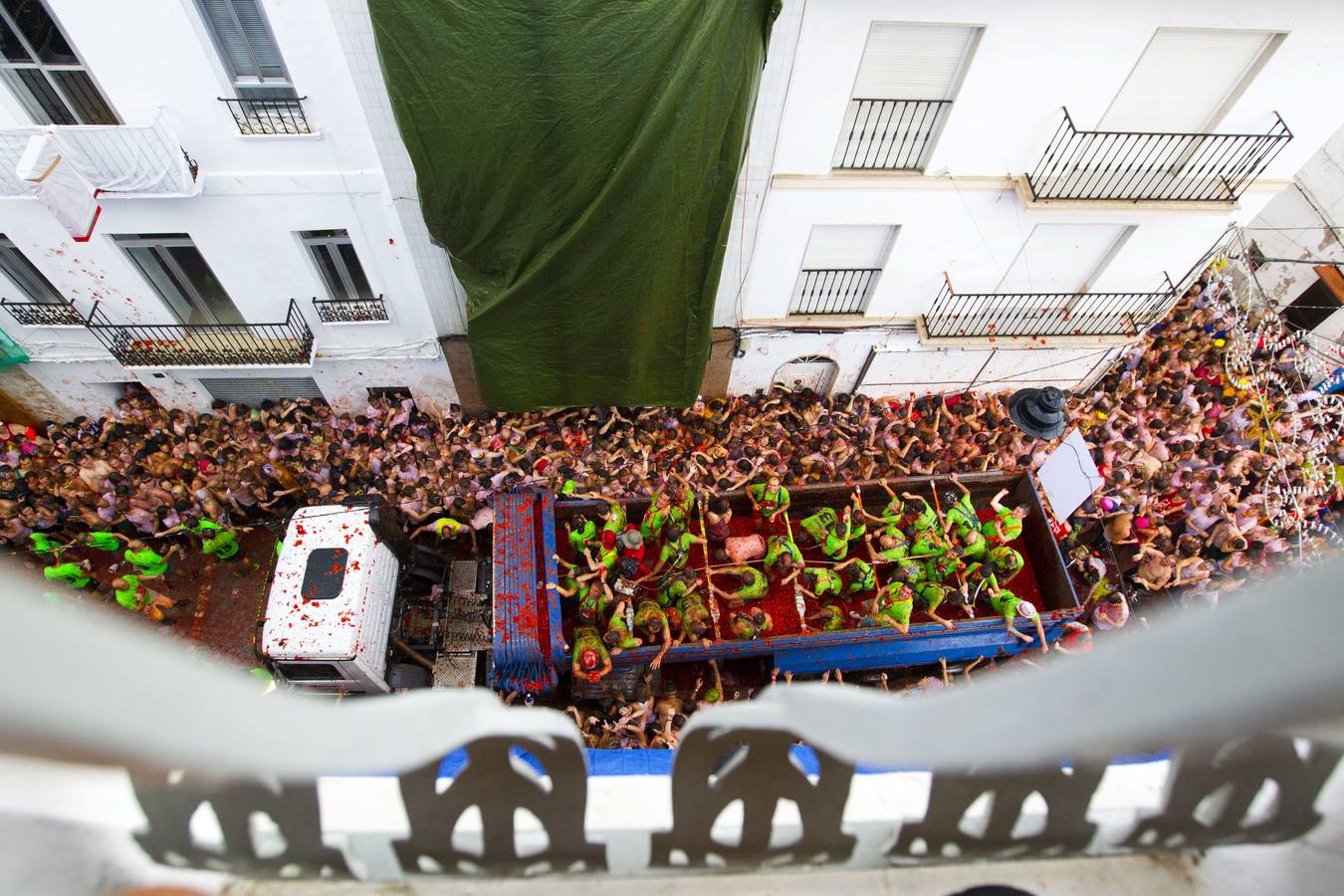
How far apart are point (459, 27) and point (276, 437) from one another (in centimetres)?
888

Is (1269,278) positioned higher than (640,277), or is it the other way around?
(1269,278)

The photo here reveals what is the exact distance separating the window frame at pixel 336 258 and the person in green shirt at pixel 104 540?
5684 millimetres

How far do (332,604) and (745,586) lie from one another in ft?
20.2

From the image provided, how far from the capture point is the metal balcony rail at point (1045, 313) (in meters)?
13.7

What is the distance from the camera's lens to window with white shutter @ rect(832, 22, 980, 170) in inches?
386

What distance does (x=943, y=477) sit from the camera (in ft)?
43.5

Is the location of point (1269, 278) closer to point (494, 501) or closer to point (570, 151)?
point (570, 151)

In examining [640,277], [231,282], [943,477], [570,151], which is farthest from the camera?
[943,477]

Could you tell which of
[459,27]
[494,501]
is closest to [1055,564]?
[494,501]

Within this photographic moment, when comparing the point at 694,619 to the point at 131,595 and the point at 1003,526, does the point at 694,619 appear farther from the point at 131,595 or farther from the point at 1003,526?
the point at 131,595

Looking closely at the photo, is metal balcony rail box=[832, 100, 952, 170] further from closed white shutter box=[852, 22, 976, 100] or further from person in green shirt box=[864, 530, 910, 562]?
person in green shirt box=[864, 530, 910, 562]

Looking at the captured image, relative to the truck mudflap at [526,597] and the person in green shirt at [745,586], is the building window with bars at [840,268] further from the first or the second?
the truck mudflap at [526,597]

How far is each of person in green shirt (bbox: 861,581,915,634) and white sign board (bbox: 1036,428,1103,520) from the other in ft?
9.60

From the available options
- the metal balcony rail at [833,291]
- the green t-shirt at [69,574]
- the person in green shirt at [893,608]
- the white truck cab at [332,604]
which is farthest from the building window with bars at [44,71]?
the person in green shirt at [893,608]
